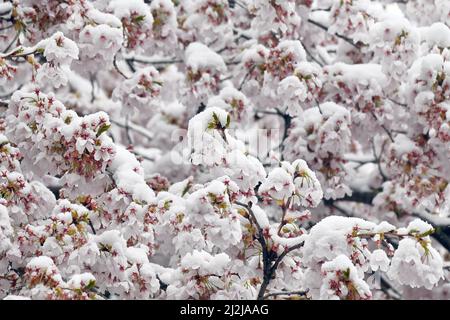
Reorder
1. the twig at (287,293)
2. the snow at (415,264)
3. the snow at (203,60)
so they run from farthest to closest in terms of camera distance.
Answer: the snow at (203,60), the twig at (287,293), the snow at (415,264)

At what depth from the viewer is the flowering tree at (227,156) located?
350 centimetres

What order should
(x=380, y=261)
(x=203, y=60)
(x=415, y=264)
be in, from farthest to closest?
(x=203, y=60), (x=380, y=261), (x=415, y=264)

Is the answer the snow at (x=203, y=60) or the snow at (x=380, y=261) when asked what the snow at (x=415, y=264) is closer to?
the snow at (x=380, y=261)

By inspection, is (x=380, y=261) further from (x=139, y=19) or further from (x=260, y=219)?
(x=139, y=19)

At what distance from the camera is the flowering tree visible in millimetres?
3498

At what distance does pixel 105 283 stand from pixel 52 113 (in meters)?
0.93

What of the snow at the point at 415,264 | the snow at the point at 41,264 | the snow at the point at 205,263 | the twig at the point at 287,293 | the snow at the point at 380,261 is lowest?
the twig at the point at 287,293

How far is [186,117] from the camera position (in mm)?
7305

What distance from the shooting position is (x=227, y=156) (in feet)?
11.8

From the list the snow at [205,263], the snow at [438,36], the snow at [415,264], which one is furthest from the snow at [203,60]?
the snow at [415,264]

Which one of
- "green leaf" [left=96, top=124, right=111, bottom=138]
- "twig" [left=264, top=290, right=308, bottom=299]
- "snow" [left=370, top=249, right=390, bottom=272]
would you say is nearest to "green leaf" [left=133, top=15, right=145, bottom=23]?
"green leaf" [left=96, top=124, right=111, bottom=138]

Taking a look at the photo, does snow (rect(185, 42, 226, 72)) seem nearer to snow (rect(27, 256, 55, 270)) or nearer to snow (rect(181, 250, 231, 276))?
snow (rect(181, 250, 231, 276))

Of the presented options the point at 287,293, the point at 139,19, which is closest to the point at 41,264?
the point at 287,293
